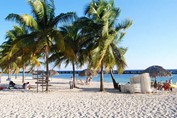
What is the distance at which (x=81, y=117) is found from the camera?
7.71 m

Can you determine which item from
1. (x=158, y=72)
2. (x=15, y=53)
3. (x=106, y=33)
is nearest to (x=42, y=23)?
(x=106, y=33)

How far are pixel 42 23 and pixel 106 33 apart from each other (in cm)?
436

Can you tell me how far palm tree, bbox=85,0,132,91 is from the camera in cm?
1491

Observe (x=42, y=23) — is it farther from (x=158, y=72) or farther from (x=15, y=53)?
(x=158, y=72)

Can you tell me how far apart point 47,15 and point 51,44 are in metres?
2.04

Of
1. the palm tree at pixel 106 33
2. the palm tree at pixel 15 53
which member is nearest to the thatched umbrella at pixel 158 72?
the palm tree at pixel 106 33

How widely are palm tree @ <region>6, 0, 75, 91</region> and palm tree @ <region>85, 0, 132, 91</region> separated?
1697mm

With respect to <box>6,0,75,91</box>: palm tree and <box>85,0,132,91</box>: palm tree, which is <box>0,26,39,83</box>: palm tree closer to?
<box>6,0,75,91</box>: palm tree

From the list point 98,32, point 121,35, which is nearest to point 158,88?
point 121,35

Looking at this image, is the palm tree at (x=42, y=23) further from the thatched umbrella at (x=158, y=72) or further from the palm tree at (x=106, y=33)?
the thatched umbrella at (x=158, y=72)

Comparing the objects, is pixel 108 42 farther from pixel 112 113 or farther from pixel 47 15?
pixel 112 113

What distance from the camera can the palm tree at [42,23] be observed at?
15.8 metres

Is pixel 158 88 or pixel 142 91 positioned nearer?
pixel 142 91

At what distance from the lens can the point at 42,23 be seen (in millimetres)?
16594
